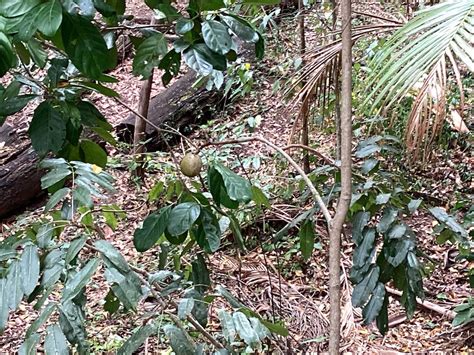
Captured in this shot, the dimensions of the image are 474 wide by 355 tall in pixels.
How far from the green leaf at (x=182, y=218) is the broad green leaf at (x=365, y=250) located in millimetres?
611

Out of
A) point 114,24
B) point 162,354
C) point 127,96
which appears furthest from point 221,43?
point 127,96

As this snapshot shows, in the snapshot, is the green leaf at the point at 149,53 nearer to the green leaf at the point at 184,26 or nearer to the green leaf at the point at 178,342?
the green leaf at the point at 184,26

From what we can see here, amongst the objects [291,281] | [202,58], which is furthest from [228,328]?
[291,281]

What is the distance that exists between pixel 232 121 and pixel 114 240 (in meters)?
1.68

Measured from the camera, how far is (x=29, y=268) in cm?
100

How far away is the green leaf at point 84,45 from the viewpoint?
1010mm

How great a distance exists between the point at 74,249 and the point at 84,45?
387 mm

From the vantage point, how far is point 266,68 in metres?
5.34

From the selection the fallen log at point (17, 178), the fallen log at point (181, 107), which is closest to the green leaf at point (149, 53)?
the fallen log at point (17, 178)

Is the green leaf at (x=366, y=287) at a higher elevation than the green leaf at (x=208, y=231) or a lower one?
lower

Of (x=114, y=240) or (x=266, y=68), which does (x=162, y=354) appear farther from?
(x=266, y=68)

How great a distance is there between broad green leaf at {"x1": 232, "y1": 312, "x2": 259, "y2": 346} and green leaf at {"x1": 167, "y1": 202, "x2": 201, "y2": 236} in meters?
0.23

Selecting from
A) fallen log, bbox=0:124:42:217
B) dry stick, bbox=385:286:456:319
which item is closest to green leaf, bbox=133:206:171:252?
dry stick, bbox=385:286:456:319

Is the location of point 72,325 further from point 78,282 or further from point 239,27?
point 239,27
